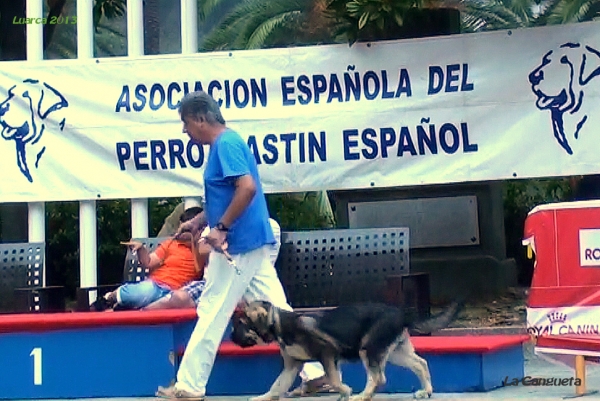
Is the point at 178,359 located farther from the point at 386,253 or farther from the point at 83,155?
the point at 83,155

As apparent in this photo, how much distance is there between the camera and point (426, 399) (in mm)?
6426

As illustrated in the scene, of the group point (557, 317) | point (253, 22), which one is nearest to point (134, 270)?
point (557, 317)

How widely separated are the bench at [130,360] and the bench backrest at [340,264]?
100cm

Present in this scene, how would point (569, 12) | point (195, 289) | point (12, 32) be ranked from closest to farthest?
point (195, 289) < point (12, 32) < point (569, 12)

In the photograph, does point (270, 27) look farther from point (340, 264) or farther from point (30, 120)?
point (340, 264)

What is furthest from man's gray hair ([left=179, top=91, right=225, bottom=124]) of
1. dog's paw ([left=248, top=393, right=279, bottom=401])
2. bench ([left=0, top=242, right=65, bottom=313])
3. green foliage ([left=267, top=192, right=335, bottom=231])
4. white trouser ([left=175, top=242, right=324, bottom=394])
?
green foliage ([left=267, top=192, right=335, bottom=231])

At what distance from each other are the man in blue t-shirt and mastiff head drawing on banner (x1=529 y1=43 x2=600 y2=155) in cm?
301

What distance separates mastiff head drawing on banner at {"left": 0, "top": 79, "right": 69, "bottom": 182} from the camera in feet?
30.3

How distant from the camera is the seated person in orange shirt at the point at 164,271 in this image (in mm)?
7668

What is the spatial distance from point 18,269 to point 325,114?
106 inches

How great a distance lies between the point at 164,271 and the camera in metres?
8.05

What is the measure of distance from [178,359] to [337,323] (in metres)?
1.36

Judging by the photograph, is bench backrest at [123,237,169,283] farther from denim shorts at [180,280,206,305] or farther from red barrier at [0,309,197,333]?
red barrier at [0,309,197,333]

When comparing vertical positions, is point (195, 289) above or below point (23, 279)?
below
